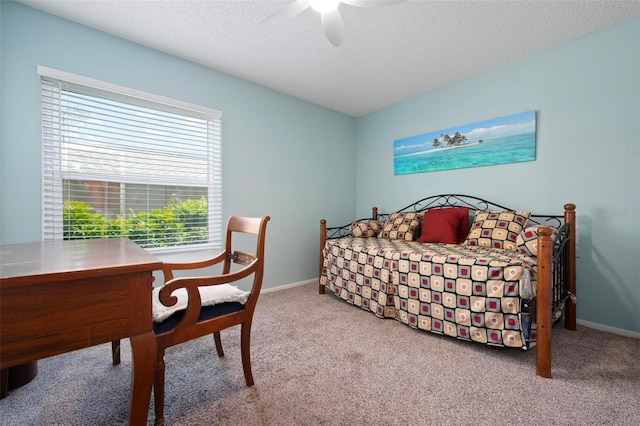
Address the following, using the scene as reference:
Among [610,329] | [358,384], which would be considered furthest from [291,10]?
[610,329]

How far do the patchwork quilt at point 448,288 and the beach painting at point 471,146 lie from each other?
1.00 meters

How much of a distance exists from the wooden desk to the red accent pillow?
8.08 ft

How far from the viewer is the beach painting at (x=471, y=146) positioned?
97.3 inches

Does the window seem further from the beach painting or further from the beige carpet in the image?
the beach painting

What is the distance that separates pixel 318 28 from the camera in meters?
2.07

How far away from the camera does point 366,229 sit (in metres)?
3.19

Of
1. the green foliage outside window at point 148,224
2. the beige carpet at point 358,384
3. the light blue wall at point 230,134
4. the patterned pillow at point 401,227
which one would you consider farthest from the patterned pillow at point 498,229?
the green foliage outside window at point 148,224

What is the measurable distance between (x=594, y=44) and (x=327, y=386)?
320cm

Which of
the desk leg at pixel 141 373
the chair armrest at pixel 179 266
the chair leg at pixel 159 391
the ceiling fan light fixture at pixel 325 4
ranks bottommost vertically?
the chair leg at pixel 159 391

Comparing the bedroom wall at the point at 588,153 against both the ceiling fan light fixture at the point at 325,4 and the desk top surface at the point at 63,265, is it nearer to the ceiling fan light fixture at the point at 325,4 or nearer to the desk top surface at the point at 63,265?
the ceiling fan light fixture at the point at 325,4

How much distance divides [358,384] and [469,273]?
100 centimetres

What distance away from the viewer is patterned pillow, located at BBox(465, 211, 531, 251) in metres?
2.23

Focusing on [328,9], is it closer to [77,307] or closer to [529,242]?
[77,307]

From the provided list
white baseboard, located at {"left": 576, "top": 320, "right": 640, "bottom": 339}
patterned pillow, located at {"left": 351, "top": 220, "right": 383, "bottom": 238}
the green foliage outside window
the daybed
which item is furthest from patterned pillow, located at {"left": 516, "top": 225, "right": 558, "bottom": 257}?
the green foliage outside window
